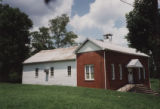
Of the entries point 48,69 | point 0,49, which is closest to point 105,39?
point 48,69

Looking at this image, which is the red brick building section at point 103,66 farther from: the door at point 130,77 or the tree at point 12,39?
the tree at point 12,39

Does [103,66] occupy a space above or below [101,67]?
above

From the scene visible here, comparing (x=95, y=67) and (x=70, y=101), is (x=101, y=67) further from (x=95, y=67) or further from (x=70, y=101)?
(x=70, y=101)

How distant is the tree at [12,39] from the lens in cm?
3350

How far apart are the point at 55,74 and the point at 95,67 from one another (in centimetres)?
693

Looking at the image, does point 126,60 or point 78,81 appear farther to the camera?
point 126,60

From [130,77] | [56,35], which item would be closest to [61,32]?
[56,35]

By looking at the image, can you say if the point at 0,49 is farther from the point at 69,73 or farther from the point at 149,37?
the point at 149,37

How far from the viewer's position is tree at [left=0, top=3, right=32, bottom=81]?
33500 millimetres

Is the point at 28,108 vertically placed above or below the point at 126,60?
below

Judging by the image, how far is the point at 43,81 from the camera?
85.0 ft

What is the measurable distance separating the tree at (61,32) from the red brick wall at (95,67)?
94.6ft

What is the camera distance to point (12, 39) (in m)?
35.0

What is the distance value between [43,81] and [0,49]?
13.7 m
